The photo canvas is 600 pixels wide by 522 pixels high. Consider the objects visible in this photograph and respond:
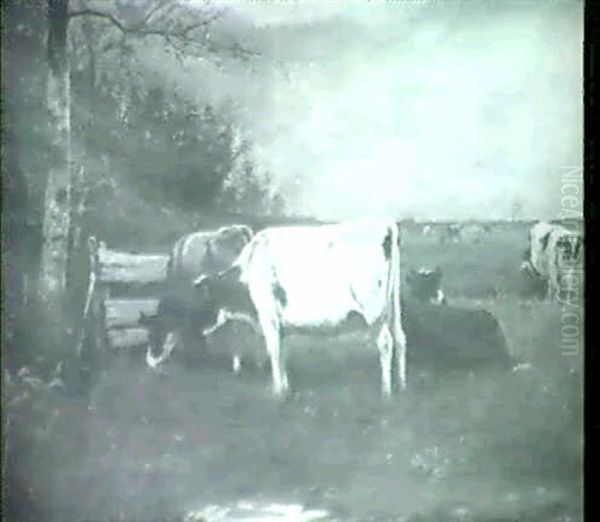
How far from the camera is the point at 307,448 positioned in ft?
4.40

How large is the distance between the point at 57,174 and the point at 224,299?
31cm

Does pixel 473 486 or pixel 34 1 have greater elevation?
pixel 34 1

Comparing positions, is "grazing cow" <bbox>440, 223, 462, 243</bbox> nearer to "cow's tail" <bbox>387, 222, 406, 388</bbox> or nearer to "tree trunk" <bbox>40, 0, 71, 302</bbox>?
"cow's tail" <bbox>387, 222, 406, 388</bbox>

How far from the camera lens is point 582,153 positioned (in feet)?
4.45

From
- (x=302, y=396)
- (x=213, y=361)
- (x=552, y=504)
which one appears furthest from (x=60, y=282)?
(x=552, y=504)

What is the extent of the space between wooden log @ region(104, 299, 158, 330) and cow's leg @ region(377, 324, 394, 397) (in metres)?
0.34

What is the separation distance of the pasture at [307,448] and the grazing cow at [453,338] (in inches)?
1.1

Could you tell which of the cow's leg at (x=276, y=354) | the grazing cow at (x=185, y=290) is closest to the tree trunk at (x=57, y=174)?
the grazing cow at (x=185, y=290)

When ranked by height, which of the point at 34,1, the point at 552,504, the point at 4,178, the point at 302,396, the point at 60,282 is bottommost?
the point at 552,504

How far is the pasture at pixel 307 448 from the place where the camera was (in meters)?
1.34

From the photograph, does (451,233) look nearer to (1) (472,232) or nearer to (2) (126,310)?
(1) (472,232)

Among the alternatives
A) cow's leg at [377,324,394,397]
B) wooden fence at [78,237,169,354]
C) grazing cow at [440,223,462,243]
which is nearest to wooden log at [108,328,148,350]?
Answer: wooden fence at [78,237,169,354]

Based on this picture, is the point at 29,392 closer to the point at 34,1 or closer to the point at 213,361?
the point at 213,361

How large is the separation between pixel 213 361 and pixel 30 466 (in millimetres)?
313
